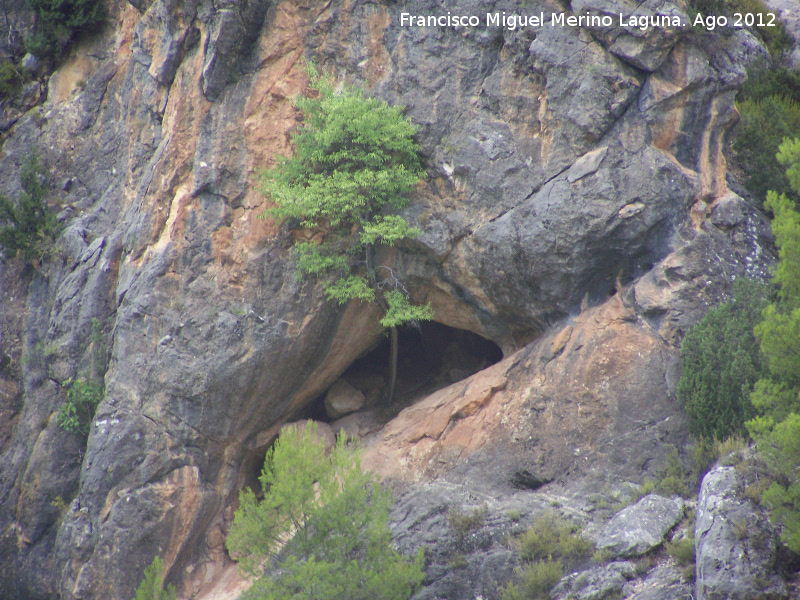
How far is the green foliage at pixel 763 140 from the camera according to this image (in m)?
13.8

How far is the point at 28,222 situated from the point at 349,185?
926 cm

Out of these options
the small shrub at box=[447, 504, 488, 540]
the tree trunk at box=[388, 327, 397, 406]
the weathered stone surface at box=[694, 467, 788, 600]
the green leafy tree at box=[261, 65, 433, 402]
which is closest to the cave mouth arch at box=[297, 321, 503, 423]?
the tree trunk at box=[388, 327, 397, 406]

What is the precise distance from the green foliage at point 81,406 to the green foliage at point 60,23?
34.2ft

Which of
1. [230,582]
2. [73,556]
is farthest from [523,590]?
[73,556]

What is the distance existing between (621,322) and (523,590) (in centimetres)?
559

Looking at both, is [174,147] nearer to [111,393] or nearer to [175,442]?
[111,393]

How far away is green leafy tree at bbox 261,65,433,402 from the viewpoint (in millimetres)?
14086

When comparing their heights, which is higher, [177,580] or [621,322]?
[621,322]

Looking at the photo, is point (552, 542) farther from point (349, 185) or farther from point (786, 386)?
point (349, 185)

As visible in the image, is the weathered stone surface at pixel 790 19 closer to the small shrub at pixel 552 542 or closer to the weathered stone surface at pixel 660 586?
the small shrub at pixel 552 542

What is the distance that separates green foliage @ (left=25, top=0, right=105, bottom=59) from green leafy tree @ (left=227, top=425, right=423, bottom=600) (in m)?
15.0

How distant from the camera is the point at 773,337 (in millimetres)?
8188

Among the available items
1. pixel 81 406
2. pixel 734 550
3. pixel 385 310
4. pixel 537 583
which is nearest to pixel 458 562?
pixel 537 583

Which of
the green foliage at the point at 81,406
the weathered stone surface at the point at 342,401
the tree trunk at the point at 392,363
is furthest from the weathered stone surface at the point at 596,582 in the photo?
the green foliage at the point at 81,406
